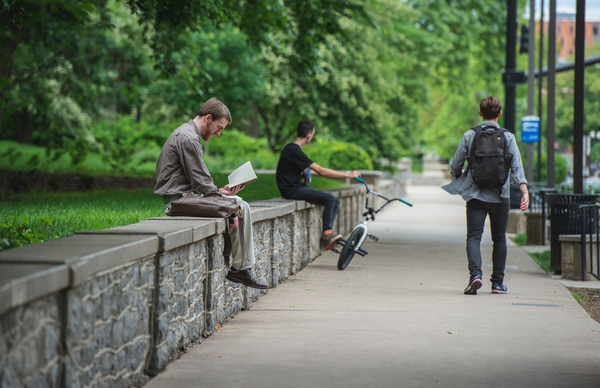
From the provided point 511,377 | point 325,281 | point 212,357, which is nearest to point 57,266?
point 212,357

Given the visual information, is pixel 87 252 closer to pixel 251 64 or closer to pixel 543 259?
pixel 543 259

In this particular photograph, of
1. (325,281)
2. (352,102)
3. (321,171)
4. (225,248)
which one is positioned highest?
(352,102)

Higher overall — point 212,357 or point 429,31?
point 429,31

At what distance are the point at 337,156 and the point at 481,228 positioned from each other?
17.3 metres

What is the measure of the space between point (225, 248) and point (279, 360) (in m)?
1.44

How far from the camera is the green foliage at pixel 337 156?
24.4 m

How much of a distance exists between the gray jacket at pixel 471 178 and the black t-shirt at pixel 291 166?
2.39 metres

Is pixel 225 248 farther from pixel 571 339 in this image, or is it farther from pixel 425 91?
pixel 425 91

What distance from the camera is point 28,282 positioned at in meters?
2.76

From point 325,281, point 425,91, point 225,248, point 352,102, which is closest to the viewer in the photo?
point 225,248

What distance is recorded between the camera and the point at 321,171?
9.55 m

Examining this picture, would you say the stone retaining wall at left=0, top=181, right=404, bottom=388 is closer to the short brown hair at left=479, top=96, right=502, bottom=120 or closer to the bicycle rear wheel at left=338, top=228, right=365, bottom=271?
the short brown hair at left=479, top=96, right=502, bottom=120

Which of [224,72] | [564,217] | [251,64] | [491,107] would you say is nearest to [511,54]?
[564,217]

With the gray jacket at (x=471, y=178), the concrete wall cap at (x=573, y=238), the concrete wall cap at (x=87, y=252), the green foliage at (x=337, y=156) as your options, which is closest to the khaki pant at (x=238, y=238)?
the concrete wall cap at (x=87, y=252)
